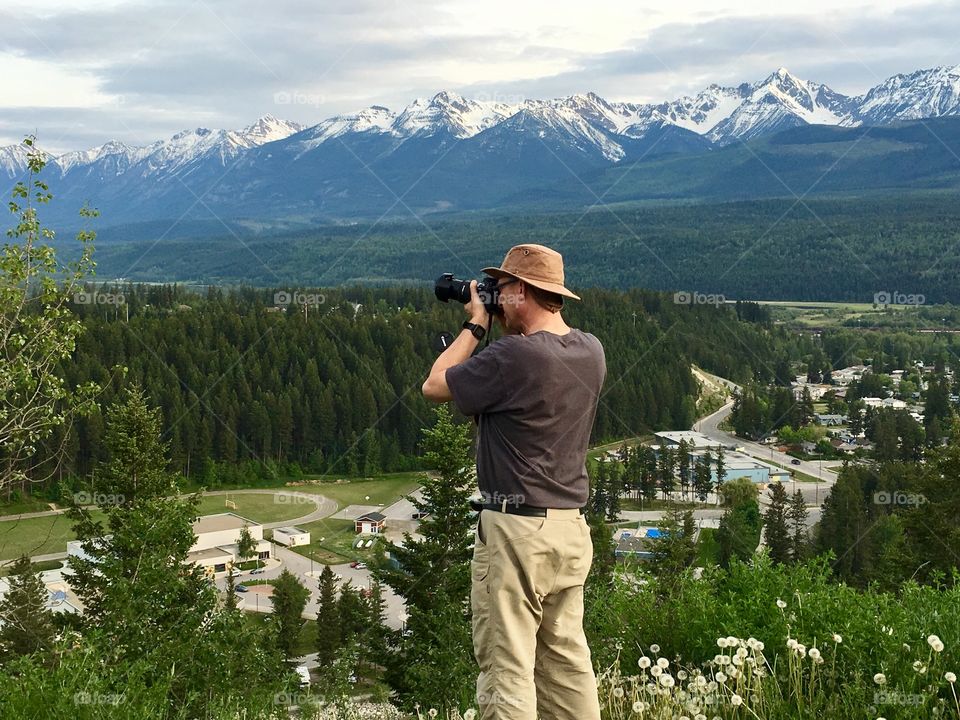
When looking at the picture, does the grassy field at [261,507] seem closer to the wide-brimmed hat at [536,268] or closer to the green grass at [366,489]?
the green grass at [366,489]

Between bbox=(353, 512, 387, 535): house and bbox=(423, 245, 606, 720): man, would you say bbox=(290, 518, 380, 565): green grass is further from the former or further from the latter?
bbox=(423, 245, 606, 720): man

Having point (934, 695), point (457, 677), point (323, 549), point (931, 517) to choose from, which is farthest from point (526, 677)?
point (323, 549)

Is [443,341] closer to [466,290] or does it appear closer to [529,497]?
[466,290]

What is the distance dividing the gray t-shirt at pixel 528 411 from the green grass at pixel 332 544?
155ft

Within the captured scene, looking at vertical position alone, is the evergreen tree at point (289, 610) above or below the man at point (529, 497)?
below

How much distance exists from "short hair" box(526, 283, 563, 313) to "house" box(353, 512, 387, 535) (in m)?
55.7

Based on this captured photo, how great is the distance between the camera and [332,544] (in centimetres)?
5831

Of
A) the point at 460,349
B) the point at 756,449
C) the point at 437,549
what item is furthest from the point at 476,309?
the point at 756,449

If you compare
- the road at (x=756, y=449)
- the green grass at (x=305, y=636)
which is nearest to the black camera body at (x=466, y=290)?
the green grass at (x=305, y=636)

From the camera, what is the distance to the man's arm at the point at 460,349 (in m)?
4.72

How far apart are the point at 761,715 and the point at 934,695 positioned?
2.82ft

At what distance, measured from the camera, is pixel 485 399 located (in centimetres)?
451

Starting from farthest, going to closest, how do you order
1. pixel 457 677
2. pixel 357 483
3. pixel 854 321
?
pixel 854 321 < pixel 357 483 < pixel 457 677

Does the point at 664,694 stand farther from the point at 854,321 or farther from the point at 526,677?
the point at 854,321
